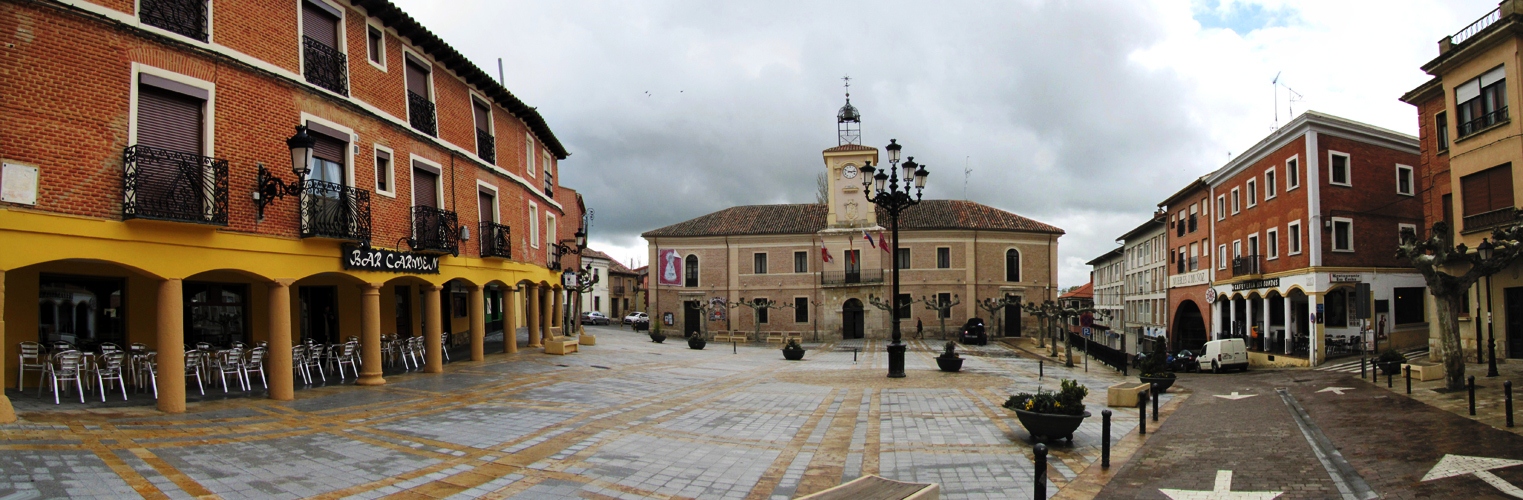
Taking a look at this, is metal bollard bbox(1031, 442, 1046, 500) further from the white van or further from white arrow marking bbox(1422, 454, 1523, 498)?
the white van

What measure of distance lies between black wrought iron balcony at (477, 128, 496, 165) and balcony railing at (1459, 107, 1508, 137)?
26340mm

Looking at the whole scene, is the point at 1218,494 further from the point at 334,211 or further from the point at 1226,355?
the point at 1226,355

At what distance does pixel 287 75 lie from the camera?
41.6ft

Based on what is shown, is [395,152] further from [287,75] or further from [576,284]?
[576,284]

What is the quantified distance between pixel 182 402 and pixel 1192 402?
59.1 ft

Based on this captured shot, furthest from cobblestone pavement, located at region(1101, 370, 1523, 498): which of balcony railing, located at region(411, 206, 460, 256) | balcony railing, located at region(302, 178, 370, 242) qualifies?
balcony railing, located at region(411, 206, 460, 256)

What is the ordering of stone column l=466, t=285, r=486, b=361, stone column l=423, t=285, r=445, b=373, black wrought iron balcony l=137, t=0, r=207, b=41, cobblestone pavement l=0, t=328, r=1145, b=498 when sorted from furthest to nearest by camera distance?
stone column l=466, t=285, r=486, b=361 < stone column l=423, t=285, r=445, b=373 < black wrought iron balcony l=137, t=0, r=207, b=41 < cobblestone pavement l=0, t=328, r=1145, b=498

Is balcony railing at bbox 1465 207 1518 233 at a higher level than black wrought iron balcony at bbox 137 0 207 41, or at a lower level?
lower

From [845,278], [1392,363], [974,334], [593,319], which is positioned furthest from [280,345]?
[593,319]

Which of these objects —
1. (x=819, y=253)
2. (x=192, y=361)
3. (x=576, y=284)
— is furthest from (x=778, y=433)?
(x=819, y=253)

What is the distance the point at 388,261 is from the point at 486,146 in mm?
6620

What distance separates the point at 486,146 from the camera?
67.5 feet

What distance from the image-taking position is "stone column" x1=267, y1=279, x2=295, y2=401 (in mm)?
12008

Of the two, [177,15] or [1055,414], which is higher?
[177,15]
